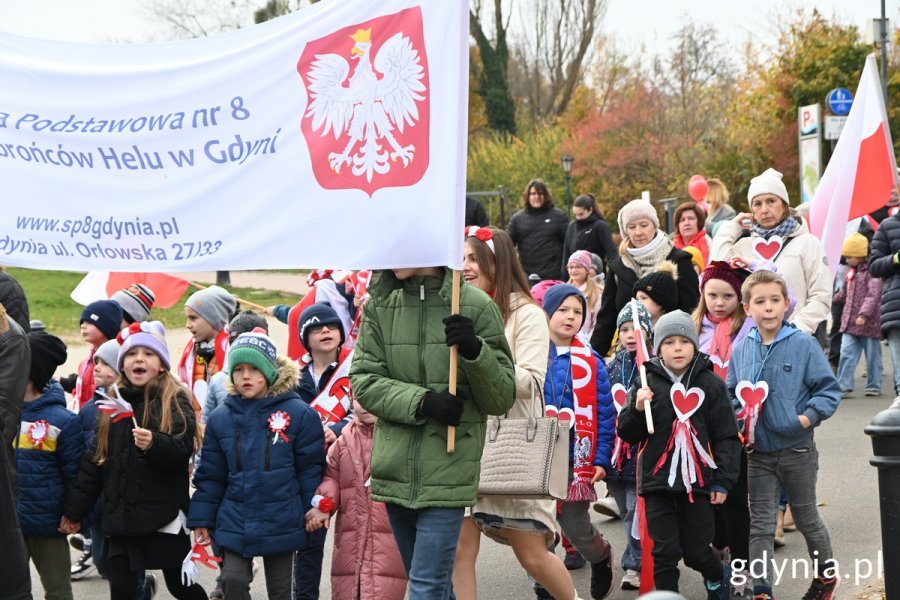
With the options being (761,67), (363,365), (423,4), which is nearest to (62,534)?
(363,365)

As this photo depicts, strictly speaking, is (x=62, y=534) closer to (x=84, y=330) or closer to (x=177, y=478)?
(x=177, y=478)

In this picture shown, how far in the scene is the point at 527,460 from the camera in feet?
19.4

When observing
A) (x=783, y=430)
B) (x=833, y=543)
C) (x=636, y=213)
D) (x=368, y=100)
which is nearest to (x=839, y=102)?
(x=636, y=213)

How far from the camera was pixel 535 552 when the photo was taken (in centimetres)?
606

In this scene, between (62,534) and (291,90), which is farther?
(62,534)

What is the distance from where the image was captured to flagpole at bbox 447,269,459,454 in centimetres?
482

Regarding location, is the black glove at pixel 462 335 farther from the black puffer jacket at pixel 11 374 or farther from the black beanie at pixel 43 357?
the black beanie at pixel 43 357

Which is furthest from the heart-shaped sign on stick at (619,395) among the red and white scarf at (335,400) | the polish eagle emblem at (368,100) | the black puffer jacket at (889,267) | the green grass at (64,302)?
the green grass at (64,302)

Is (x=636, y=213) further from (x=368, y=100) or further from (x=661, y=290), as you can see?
(x=368, y=100)

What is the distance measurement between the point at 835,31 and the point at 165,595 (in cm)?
2762

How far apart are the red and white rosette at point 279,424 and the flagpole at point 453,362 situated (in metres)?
1.37

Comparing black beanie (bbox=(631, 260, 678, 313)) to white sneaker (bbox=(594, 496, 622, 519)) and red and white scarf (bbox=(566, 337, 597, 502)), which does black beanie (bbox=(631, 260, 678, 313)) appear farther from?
white sneaker (bbox=(594, 496, 622, 519))

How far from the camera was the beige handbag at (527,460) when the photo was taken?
586cm

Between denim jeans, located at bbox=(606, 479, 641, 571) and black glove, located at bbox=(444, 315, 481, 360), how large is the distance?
2744 mm
